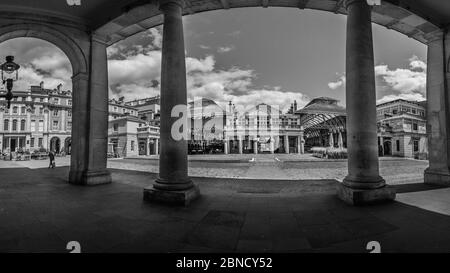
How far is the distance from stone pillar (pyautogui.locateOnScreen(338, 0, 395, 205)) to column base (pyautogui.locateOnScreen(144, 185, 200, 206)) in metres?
3.83

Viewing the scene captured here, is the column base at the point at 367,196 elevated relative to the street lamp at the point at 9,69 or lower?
lower

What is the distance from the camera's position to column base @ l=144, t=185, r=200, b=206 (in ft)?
16.7

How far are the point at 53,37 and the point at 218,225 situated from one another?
28.9ft

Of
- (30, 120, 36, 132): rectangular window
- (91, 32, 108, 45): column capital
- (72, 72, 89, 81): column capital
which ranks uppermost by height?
(30, 120, 36, 132): rectangular window

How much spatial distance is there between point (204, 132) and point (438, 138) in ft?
156

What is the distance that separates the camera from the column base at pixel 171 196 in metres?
5.09

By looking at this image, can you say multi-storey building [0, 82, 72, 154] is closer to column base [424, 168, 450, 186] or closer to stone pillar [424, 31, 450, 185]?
column base [424, 168, 450, 186]

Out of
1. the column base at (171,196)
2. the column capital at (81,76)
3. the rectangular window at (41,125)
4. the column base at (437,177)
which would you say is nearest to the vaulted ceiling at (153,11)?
the column capital at (81,76)

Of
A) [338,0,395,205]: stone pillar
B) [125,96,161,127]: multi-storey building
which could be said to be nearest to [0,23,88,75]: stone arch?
[338,0,395,205]: stone pillar

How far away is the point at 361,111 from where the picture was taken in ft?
17.9

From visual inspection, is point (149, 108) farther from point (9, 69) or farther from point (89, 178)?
point (89, 178)

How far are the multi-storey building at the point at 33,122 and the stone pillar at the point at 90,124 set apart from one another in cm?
6044

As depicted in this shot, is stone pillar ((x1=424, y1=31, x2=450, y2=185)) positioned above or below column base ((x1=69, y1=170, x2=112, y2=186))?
above

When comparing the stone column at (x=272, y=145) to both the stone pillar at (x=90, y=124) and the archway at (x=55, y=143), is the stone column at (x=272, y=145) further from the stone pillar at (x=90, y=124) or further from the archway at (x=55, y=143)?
the archway at (x=55, y=143)
